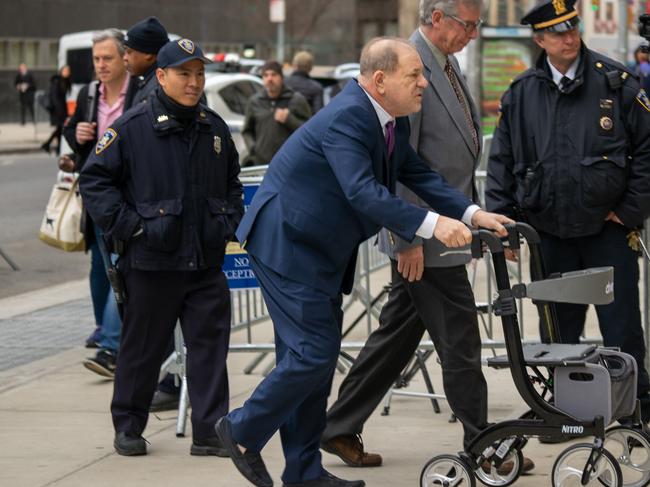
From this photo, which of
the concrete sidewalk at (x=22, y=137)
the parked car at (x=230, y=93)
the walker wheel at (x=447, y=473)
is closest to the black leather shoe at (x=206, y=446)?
the walker wheel at (x=447, y=473)

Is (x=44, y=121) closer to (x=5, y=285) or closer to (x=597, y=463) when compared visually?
(x=5, y=285)

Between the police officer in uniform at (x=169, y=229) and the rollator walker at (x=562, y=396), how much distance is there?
4.92 ft

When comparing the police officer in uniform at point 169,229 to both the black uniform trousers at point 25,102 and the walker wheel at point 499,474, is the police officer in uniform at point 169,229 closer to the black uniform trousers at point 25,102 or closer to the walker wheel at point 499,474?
the walker wheel at point 499,474

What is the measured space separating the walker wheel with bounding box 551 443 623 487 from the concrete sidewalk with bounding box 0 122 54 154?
98.6ft

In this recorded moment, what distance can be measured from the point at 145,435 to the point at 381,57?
2.50 metres

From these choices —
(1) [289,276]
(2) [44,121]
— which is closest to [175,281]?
(1) [289,276]

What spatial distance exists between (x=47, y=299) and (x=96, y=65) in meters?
4.09

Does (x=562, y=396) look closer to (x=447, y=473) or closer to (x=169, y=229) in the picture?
(x=447, y=473)

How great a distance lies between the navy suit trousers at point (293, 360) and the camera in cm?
562

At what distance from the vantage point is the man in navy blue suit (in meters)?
5.55

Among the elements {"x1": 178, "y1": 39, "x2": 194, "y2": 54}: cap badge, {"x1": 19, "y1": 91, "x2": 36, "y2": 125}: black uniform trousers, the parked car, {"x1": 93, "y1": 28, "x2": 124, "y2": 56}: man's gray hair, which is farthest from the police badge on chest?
{"x1": 19, "y1": 91, "x2": 36, "y2": 125}: black uniform trousers

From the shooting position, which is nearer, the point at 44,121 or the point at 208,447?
the point at 208,447

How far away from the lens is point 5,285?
13.1m

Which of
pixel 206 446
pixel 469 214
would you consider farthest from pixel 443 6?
pixel 206 446
